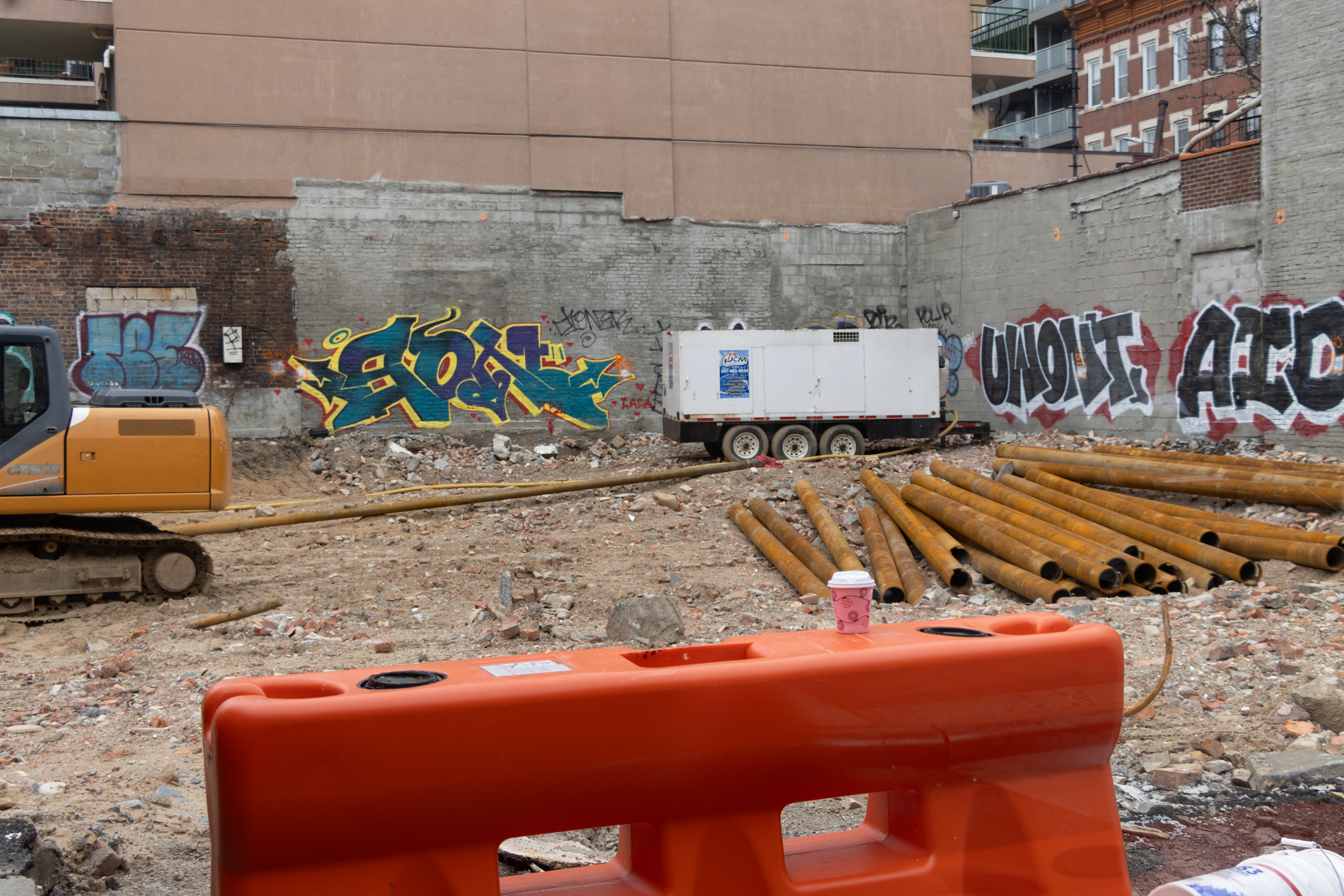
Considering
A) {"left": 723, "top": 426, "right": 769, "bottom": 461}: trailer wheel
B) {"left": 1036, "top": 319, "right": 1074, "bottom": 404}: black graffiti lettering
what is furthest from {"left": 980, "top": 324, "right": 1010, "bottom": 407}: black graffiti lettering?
{"left": 723, "top": 426, "right": 769, "bottom": 461}: trailer wheel

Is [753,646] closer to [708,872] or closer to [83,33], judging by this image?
[708,872]

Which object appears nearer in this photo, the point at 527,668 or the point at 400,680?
the point at 400,680

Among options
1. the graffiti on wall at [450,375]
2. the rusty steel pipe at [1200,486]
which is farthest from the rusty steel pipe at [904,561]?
the graffiti on wall at [450,375]

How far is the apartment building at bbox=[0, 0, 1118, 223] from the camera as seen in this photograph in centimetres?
2089

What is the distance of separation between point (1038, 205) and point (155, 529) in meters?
17.1

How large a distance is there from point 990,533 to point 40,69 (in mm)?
35089

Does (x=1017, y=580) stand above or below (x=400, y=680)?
below

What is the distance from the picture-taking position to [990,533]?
11383mm

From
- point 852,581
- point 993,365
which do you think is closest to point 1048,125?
point 993,365

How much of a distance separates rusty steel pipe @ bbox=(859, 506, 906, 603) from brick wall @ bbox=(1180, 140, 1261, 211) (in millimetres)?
8415

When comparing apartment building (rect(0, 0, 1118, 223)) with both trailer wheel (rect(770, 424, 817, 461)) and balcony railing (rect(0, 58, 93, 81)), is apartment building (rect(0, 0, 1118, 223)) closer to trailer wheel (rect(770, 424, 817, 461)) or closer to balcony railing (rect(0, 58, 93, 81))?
balcony railing (rect(0, 58, 93, 81))

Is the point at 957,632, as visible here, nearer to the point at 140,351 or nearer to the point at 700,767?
the point at 700,767

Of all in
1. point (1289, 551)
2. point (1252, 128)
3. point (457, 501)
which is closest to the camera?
point (1289, 551)

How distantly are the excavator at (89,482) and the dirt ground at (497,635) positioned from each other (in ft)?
1.16
